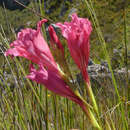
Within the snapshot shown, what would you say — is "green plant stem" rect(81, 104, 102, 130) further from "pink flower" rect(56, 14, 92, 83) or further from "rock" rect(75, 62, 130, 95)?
"rock" rect(75, 62, 130, 95)

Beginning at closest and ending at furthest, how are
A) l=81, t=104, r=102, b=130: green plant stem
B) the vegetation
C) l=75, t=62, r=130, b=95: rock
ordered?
l=81, t=104, r=102, b=130: green plant stem < the vegetation < l=75, t=62, r=130, b=95: rock

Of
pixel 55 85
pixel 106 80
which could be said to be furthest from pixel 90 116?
pixel 106 80

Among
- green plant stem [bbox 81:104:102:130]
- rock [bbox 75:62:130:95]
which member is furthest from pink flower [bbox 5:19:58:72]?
rock [bbox 75:62:130:95]

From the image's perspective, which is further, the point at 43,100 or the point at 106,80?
the point at 106,80

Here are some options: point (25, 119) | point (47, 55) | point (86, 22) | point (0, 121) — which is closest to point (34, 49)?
point (47, 55)

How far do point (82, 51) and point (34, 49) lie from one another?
0.35 feet

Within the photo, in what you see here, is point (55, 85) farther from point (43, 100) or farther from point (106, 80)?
point (106, 80)

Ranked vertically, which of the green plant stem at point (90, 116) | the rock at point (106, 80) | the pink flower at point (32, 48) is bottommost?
the rock at point (106, 80)

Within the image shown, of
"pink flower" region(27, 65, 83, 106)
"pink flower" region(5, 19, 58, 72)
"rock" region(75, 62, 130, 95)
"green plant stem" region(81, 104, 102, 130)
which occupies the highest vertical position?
"pink flower" region(5, 19, 58, 72)

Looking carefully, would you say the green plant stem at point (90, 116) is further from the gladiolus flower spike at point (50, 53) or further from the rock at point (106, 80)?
the rock at point (106, 80)

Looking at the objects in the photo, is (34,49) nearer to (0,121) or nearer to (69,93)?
(69,93)

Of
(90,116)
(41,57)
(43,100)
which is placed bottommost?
(43,100)

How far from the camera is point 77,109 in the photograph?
1.39m

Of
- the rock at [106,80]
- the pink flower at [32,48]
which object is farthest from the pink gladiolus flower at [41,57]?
the rock at [106,80]
